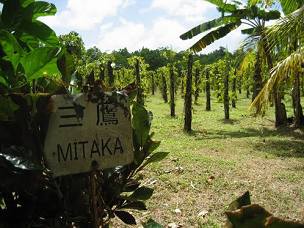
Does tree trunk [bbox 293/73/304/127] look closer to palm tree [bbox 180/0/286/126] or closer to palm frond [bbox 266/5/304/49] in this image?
palm tree [bbox 180/0/286/126]

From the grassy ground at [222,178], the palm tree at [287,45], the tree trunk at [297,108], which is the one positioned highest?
the palm tree at [287,45]

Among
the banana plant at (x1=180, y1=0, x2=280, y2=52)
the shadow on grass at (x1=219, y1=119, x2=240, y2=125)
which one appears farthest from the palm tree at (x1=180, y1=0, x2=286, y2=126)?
the shadow on grass at (x1=219, y1=119, x2=240, y2=125)

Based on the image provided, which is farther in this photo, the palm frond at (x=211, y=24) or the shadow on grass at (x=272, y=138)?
the palm frond at (x=211, y=24)

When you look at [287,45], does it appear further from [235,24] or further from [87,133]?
[87,133]

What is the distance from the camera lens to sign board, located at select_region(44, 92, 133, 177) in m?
0.88

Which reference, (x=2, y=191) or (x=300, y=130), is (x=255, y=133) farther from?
(x=2, y=191)

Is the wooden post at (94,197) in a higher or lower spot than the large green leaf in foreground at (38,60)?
lower

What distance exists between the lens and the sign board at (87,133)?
2.89 feet

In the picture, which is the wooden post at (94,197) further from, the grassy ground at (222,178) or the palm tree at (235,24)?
the palm tree at (235,24)

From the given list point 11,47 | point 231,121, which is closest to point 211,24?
point 231,121

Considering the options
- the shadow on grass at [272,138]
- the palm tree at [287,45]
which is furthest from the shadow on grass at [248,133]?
the palm tree at [287,45]

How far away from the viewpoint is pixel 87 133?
937 millimetres

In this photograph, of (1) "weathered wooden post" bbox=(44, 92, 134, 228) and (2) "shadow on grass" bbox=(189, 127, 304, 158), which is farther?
(2) "shadow on grass" bbox=(189, 127, 304, 158)

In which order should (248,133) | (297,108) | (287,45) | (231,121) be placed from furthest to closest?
(231,121) < (248,133) < (297,108) < (287,45)
